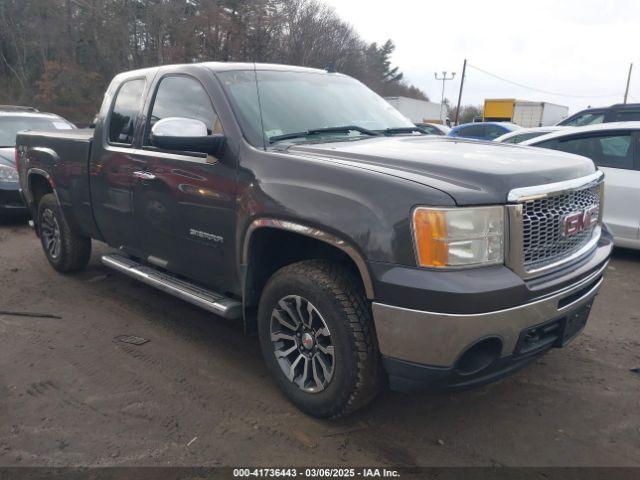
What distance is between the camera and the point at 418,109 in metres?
44.2

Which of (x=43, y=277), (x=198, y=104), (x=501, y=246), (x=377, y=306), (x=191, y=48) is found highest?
(x=191, y=48)

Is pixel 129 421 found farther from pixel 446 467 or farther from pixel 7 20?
pixel 7 20

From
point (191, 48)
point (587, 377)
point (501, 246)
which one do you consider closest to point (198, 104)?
point (501, 246)

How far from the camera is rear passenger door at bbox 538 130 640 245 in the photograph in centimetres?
608

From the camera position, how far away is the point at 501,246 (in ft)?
8.25

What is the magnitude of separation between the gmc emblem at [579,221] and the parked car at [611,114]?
7.72 m

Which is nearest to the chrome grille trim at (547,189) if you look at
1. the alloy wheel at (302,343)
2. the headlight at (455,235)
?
the headlight at (455,235)

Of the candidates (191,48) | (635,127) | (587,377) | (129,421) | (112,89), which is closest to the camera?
(129,421)

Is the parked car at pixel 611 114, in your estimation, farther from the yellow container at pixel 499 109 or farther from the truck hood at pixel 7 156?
the yellow container at pixel 499 109

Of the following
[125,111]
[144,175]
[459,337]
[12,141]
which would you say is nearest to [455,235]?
[459,337]

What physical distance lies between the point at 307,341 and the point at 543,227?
1.38 m

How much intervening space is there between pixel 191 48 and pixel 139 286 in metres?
31.6

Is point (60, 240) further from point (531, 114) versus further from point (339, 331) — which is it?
point (531, 114)

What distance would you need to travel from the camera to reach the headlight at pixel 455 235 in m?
2.43
